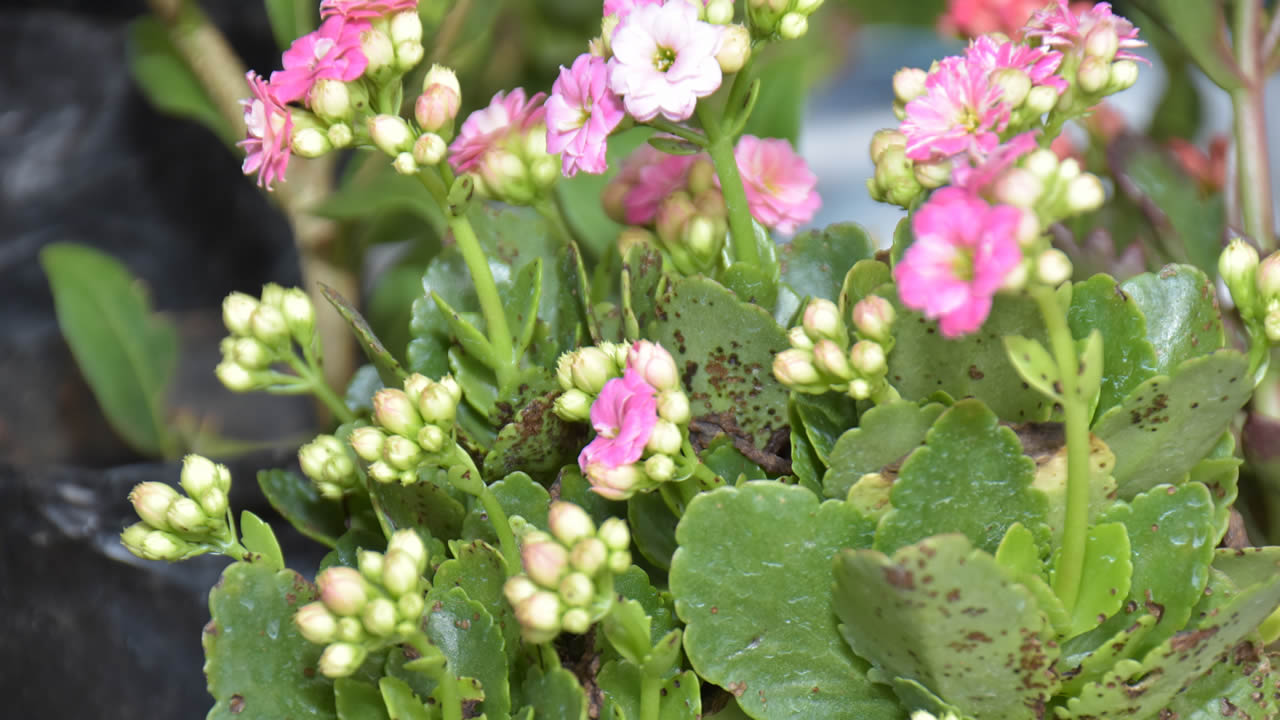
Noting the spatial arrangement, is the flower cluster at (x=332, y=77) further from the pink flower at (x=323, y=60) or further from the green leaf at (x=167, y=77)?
the green leaf at (x=167, y=77)

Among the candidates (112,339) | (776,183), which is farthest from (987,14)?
(112,339)

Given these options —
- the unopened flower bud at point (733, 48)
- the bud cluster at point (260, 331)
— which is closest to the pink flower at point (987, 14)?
the unopened flower bud at point (733, 48)

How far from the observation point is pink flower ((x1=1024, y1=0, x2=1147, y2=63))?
0.41m

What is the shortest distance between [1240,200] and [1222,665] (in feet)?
1.22

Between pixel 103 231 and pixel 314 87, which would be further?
pixel 103 231

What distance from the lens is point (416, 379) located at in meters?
0.41

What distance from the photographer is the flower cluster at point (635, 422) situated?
37 cm

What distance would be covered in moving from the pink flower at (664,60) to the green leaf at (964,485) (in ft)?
0.47

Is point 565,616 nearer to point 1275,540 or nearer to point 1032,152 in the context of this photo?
point 1032,152

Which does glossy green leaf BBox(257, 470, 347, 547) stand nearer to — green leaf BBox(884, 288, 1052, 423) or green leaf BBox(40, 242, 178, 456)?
green leaf BBox(884, 288, 1052, 423)

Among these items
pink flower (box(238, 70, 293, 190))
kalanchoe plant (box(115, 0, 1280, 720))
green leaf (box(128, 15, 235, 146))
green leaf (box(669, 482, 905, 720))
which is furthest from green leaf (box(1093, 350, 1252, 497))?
green leaf (box(128, 15, 235, 146))

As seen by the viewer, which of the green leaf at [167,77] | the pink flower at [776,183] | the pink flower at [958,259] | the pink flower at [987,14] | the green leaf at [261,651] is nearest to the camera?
the pink flower at [958,259]

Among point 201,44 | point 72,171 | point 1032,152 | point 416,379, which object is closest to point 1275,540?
point 1032,152

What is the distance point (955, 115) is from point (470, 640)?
261 mm
